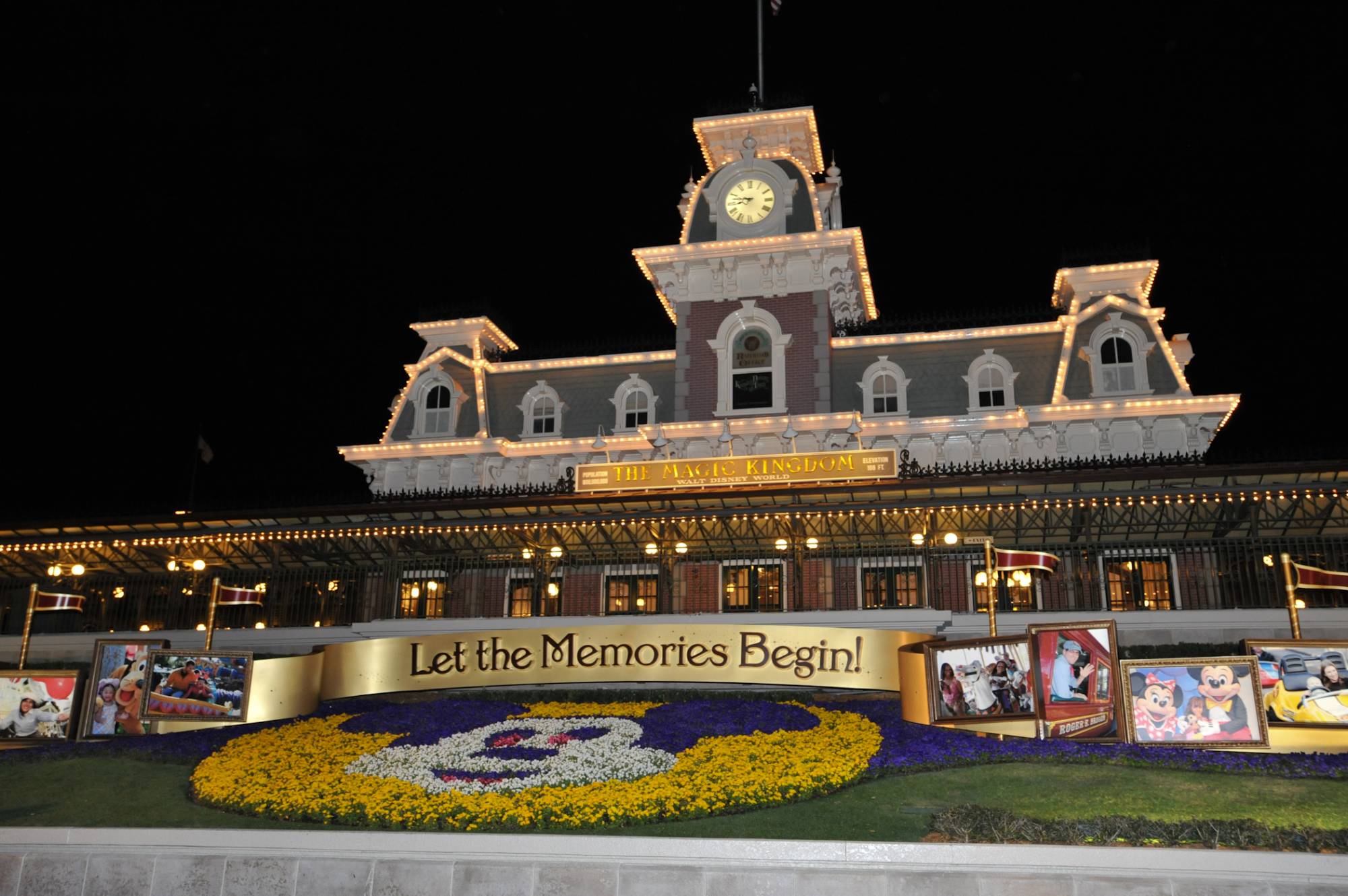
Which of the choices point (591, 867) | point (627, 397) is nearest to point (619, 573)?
point (627, 397)

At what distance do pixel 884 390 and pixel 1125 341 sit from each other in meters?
8.15

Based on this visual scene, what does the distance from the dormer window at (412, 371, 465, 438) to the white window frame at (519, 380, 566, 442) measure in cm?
259

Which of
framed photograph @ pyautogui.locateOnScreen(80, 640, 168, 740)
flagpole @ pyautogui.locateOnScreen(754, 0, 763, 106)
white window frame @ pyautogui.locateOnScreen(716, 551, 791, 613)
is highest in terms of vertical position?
flagpole @ pyautogui.locateOnScreen(754, 0, 763, 106)

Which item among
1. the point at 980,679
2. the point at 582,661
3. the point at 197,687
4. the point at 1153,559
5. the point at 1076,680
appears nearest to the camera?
the point at 1076,680

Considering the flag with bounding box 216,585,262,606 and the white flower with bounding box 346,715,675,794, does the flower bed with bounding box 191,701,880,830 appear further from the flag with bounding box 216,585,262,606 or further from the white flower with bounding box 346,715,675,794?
the flag with bounding box 216,585,262,606

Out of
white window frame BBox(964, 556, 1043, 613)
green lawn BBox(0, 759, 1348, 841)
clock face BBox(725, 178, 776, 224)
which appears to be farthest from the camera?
clock face BBox(725, 178, 776, 224)

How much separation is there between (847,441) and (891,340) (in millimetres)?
4586

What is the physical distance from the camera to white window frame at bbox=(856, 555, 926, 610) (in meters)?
25.9

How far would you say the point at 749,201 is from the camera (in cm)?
3912

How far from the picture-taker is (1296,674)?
640 inches

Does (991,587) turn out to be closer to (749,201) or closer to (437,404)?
(749,201)

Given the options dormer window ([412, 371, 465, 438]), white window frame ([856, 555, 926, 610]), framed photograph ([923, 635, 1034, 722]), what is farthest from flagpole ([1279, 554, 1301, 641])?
Answer: dormer window ([412, 371, 465, 438])

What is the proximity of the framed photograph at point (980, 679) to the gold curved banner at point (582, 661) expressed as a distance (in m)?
3.37

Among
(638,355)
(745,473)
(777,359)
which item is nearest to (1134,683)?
(745,473)
